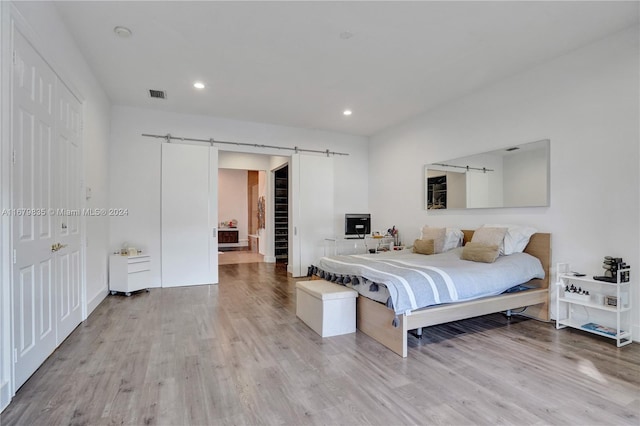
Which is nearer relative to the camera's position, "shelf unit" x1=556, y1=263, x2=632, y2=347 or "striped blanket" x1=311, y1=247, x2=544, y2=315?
"striped blanket" x1=311, y1=247, x2=544, y2=315

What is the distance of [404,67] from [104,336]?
432cm

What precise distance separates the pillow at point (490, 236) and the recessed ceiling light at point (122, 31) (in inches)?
172

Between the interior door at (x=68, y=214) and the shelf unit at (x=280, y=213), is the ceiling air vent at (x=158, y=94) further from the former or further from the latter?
the shelf unit at (x=280, y=213)

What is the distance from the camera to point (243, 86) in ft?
14.3

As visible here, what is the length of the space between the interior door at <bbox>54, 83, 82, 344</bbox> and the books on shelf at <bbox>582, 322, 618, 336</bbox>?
494 cm

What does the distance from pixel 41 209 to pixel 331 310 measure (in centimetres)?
258

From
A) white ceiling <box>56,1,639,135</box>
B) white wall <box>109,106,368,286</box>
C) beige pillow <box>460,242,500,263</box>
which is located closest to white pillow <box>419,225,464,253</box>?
beige pillow <box>460,242,500,263</box>

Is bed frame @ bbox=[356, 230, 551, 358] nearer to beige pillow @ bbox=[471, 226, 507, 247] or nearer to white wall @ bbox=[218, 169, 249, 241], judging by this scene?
beige pillow @ bbox=[471, 226, 507, 247]

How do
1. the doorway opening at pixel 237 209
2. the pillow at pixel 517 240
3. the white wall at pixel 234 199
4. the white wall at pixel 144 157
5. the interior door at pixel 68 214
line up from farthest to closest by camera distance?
the white wall at pixel 234 199
the doorway opening at pixel 237 209
the white wall at pixel 144 157
the pillow at pixel 517 240
the interior door at pixel 68 214

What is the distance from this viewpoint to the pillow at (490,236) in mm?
3730

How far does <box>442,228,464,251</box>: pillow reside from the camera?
174 inches

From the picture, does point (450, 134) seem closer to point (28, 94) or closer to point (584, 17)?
point (584, 17)

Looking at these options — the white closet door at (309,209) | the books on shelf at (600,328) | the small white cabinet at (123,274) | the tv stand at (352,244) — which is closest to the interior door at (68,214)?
the small white cabinet at (123,274)

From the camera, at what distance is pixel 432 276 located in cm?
294
